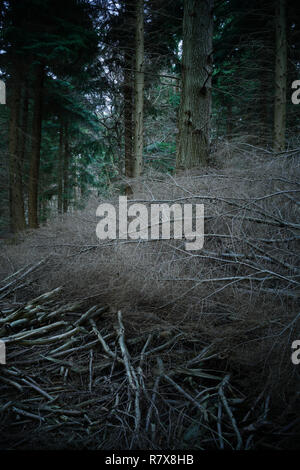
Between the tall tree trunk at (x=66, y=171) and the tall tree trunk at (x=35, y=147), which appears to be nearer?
the tall tree trunk at (x=35, y=147)

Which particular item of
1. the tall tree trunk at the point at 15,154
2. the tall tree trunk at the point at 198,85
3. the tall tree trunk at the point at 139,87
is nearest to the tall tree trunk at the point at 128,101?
the tall tree trunk at the point at 139,87

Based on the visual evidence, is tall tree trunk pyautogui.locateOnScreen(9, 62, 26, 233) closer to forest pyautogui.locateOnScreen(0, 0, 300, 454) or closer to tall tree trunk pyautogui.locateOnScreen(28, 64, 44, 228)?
tall tree trunk pyautogui.locateOnScreen(28, 64, 44, 228)

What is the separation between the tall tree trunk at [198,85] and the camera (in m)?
4.98

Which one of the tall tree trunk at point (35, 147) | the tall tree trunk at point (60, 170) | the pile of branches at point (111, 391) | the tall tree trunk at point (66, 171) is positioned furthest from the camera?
the tall tree trunk at point (66, 171)

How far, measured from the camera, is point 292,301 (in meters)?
1.92

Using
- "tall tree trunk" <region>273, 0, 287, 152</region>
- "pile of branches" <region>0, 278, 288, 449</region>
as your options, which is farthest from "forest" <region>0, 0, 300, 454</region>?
"tall tree trunk" <region>273, 0, 287, 152</region>

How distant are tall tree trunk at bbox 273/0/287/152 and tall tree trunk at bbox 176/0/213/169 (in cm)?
325

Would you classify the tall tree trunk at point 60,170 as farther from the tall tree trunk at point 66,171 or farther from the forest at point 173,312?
the forest at point 173,312

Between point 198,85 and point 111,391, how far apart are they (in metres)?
5.37

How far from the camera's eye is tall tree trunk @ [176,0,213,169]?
16.3 feet

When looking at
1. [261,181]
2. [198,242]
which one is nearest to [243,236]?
[198,242]

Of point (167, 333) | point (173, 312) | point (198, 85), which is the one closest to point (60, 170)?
point (198, 85)
